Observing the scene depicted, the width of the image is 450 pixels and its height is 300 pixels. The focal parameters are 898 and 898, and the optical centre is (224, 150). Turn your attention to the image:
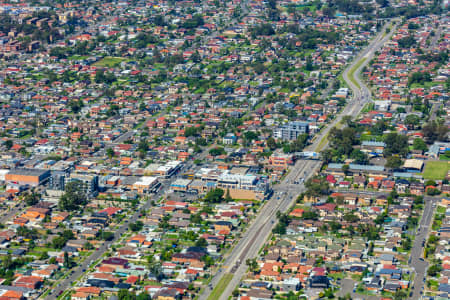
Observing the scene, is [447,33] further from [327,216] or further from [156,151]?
[327,216]

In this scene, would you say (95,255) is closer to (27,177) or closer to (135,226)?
(135,226)

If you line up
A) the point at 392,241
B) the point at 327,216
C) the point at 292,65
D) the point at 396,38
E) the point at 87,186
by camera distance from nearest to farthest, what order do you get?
1. the point at 392,241
2. the point at 327,216
3. the point at 87,186
4. the point at 292,65
5. the point at 396,38

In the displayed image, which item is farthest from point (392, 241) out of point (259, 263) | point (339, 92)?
point (339, 92)

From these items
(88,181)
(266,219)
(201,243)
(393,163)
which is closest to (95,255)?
(201,243)

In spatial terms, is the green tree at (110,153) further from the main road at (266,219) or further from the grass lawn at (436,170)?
the grass lawn at (436,170)

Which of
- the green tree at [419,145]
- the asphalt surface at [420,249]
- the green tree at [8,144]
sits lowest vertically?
the green tree at [8,144]

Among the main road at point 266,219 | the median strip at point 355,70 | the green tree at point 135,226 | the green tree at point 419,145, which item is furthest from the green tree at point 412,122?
the green tree at point 135,226

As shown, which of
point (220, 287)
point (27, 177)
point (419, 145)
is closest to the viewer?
point (220, 287)
